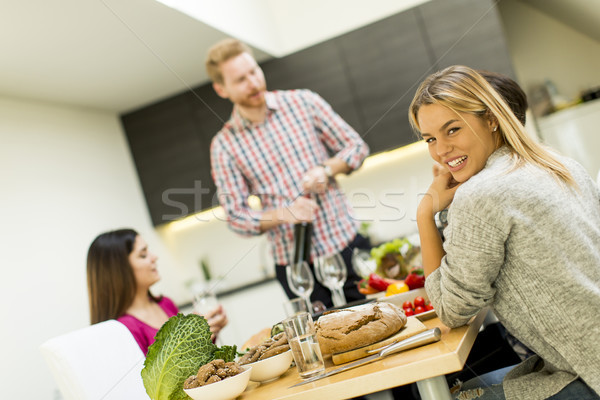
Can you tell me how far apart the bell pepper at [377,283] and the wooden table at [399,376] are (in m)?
0.70

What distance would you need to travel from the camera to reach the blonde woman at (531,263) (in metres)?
1.01

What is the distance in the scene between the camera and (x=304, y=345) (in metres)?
1.05

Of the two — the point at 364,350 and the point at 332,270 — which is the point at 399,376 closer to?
the point at 364,350

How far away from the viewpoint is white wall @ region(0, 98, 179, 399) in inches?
101

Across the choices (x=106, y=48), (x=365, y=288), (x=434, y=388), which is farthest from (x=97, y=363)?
(x=106, y=48)

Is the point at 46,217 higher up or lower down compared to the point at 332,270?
higher up

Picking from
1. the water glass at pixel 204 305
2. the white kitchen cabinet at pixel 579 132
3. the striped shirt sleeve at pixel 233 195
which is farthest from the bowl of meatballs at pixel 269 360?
the white kitchen cabinet at pixel 579 132

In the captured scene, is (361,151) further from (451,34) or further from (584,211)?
(584,211)

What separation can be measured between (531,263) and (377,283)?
745 mm

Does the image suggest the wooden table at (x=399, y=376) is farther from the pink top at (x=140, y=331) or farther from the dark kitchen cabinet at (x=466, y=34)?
the dark kitchen cabinet at (x=466, y=34)

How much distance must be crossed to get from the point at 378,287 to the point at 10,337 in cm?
162

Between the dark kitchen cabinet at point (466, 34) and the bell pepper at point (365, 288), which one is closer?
the bell pepper at point (365, 288)

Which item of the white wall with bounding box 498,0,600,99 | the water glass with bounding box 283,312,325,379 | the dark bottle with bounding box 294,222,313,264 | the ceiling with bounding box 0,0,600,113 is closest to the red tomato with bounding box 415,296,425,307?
the water glass with bounding box 283,312,325,379

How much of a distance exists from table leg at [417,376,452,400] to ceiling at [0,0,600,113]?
193 centimetres
